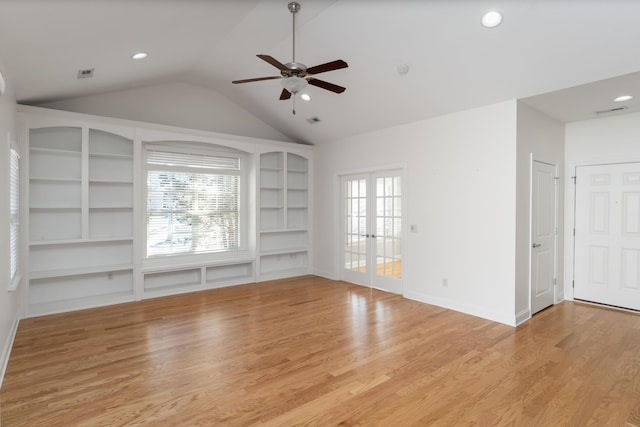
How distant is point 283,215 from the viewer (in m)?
6.39

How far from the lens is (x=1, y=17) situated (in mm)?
2205

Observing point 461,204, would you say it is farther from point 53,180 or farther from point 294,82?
point 53,180

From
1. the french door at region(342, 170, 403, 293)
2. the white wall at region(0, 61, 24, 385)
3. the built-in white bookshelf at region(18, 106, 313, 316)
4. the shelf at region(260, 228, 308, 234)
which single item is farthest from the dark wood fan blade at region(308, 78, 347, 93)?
the shelf at region(260, 228, 308, 234)

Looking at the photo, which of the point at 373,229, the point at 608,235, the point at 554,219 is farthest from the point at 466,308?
the point at 608,235

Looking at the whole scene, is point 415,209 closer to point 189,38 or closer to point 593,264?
point 593,264

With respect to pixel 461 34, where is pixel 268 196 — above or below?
below

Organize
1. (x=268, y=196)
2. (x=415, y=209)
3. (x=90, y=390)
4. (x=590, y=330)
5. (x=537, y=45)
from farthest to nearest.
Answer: (x=268, y=196) → (x=415, y=209) → (x=590, y=330) → (x=537, y=45) → (x=90, y=390)

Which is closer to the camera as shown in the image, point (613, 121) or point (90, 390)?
point (90, 390)

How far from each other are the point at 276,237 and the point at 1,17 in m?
4.94

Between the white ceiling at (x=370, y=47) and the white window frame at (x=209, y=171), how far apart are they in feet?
3.45

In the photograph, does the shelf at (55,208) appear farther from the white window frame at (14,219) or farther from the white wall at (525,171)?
the white wall at (525,171)

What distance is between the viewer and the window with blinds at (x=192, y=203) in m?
5.29

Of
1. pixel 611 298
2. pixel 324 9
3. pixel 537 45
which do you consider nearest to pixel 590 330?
pixel 611 298

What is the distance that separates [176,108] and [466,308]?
5.42 meters
